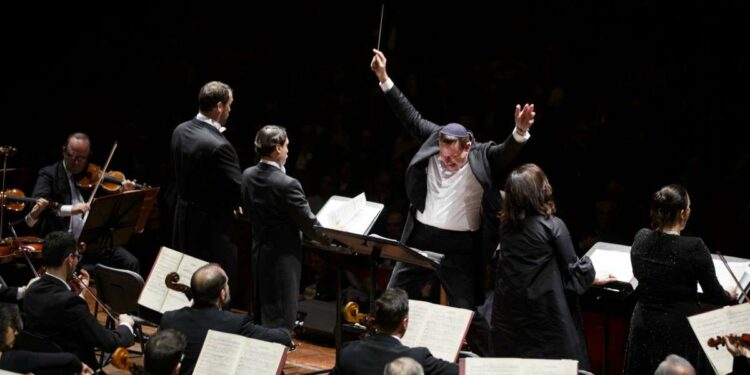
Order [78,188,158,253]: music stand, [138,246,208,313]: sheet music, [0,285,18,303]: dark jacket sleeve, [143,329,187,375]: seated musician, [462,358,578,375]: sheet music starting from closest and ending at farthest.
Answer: [462,358,578,375]: sheet music, [143,329,187,375]: seated musician, [138,246,208,313]: sheet music, [0,285,18,303]: dark jacket sleeve, [78,188,158,253]: music stand

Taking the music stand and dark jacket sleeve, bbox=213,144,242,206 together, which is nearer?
dark jacket sleeve, bbox=213,144,242,206

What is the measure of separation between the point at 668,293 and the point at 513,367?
1398mm

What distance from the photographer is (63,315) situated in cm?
488

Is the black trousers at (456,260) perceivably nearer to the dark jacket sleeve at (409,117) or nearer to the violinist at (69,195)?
the dark jacket sleeve at (409,117)

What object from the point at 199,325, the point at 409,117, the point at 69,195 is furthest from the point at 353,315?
the point at 69,195

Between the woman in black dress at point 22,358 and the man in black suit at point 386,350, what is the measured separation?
→ 131 cm

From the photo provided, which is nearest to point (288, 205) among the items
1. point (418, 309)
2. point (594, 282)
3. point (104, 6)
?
point (418, 309)

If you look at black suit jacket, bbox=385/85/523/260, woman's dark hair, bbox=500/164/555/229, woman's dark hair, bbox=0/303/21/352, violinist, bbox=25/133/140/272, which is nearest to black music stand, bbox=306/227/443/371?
black suit jacket, bbox=385/85/523/260

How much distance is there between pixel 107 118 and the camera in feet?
37.2

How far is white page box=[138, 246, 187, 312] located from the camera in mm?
5531

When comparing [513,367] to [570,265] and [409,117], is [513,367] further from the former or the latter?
[409,117]

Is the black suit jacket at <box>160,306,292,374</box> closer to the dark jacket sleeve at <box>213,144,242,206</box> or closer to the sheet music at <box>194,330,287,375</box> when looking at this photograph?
the sheet music at <box>194,330,287,375</box>

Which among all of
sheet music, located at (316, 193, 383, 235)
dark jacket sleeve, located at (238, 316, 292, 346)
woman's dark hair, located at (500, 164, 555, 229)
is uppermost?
woman's dark hair, located at (500, 164, 555, 229)

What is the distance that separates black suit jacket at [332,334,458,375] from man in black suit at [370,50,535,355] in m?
1.63
